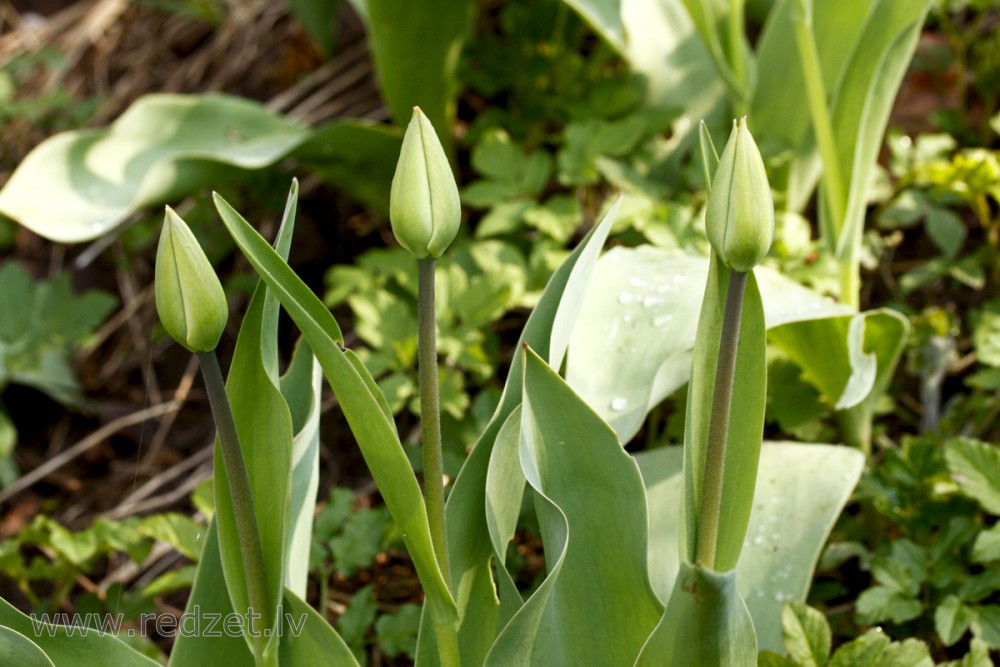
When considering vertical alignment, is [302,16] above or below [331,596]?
above

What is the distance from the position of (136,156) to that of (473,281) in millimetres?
629

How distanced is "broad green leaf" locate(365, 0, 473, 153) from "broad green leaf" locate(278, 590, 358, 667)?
1.12m

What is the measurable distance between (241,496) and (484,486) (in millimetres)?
197

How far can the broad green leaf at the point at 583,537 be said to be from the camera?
755mm

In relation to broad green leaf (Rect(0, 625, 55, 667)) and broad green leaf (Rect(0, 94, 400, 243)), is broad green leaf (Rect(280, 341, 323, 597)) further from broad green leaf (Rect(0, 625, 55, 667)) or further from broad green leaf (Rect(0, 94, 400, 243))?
broad green leaf (Rect(0, 94, 400, 243))

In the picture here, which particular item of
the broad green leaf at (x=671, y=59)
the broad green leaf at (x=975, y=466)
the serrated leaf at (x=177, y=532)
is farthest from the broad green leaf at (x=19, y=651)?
the broad green leaf at (x=671, y=59)

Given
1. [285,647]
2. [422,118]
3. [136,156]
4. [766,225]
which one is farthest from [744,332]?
[136,156]

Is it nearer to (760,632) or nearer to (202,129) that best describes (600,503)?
(760,632)

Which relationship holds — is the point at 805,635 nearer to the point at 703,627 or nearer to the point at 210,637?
the point at 703,627

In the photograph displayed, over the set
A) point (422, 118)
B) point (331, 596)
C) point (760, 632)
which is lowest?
point (331, 596)

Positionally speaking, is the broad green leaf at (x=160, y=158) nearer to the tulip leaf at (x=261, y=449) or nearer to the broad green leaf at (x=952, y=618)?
the tulip leaf at (x=261, y=449)

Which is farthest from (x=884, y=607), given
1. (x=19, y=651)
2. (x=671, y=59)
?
(x=671, y=59)

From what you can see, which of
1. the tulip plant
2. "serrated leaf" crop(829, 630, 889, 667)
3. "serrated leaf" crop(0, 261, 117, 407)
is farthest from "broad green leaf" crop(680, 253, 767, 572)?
"serrated leaf" crop(0, 261, 117, 407)

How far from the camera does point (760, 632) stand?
99 centimetres
